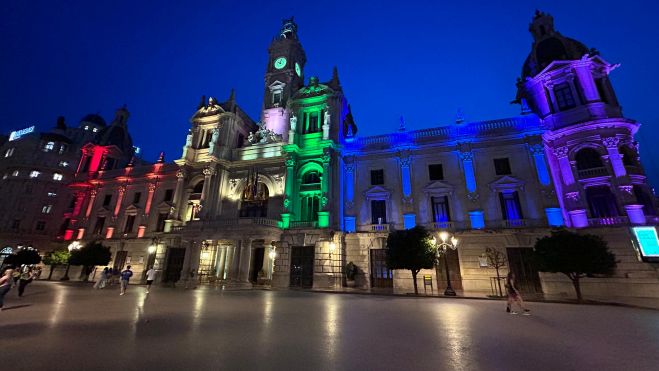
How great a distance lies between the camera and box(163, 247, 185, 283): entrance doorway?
95.8 feet

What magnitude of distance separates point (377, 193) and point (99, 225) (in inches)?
1448

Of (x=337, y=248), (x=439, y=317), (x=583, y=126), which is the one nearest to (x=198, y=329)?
(x=439, y=317)

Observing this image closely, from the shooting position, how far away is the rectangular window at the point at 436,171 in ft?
85.2

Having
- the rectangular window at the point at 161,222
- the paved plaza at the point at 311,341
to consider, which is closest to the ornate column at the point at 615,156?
the paved plaza at the point at 311,341

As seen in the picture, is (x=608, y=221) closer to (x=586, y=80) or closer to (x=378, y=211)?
(x=586, y=80)

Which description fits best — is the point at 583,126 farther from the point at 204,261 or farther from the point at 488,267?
the point at 204,261

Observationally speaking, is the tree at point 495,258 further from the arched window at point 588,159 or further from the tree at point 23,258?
the tree at point 23,258

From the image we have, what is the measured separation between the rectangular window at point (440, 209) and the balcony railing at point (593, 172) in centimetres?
1022

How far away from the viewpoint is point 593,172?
859 inches

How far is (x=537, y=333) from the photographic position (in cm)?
739

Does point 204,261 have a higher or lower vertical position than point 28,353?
higher

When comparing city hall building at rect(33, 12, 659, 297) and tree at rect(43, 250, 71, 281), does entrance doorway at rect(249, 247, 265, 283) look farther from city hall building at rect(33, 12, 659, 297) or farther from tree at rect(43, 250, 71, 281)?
tree at rect(43, 250, 71, 281)

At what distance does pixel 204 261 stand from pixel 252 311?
21175mm

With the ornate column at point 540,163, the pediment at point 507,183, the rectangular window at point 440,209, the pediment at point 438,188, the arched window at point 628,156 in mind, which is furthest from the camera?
the pediment at point 438,188
